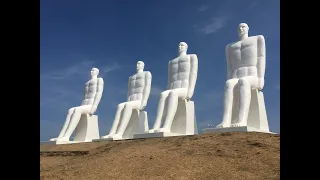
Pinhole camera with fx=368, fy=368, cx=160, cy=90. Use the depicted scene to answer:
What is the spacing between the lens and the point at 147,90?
16453 millimetres

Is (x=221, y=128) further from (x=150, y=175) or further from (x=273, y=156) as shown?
(x=150, y=175)

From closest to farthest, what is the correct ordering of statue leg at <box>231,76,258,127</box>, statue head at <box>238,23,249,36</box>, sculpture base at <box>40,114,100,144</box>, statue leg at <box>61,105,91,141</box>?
statue leg at <box>231,76,258,127</box> → statue head at <box>238,23,249,36</box> → statue leg at <box>61,105,91,141</box> → sculpture base at <box>40,114,100,144</box>

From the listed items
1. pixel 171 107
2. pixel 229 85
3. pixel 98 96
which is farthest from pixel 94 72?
pixel 229 85

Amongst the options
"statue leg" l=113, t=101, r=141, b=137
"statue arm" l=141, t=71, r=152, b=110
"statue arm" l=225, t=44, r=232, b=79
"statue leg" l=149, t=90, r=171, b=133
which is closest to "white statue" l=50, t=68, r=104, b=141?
"statue leg" l=113, t=101, r=141, b=137

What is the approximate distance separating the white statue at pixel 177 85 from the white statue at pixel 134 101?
64.0 inches

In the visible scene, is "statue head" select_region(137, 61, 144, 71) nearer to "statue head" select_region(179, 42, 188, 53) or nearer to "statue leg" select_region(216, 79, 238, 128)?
"statue head" select_region(179, 42, 188, 53)

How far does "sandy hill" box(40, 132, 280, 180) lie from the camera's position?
294 inches

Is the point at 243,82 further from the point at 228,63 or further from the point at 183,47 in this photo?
the point at 183,47

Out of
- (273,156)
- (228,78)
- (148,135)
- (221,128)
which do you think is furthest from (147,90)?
(273,156)

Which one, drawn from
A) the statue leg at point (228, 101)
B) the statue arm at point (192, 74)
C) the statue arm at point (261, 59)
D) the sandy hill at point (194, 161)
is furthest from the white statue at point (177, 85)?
the sandy hill at point (194, 161)

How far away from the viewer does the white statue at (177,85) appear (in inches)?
557
